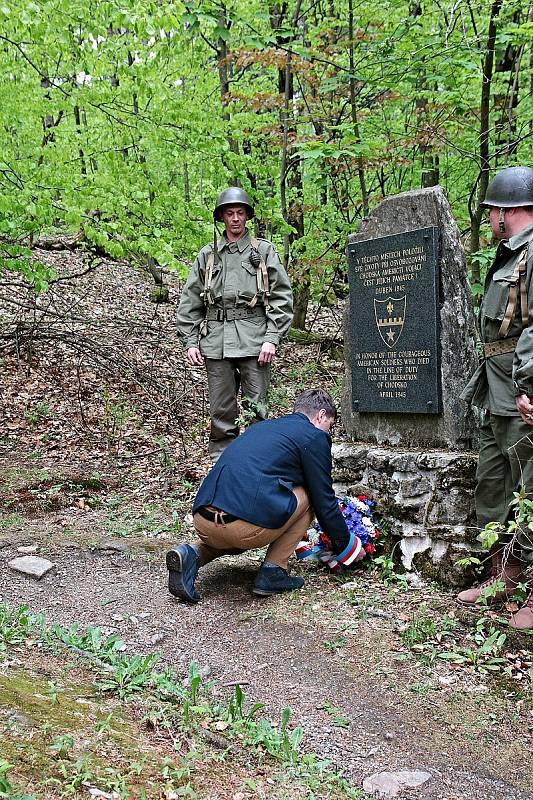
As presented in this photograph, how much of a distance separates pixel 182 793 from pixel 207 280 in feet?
13.7

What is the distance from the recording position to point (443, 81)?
7801 millimetres

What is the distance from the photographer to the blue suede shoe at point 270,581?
14.4ft

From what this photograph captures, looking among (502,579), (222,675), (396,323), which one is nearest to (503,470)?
(502,579)

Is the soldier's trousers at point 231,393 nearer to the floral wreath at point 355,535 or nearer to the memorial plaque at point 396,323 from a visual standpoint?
the memorial plaque at point 396,323

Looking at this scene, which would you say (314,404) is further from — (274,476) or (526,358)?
(526,358)

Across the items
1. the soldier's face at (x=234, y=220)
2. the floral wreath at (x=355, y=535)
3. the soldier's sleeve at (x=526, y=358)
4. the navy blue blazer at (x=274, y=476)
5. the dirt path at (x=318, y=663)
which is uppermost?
the soldier's face at (x=234, y=220)

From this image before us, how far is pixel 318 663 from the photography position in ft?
12.0

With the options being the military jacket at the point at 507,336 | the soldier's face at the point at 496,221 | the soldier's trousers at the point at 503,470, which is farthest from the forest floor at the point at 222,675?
the soldier's face at the point at 496,221

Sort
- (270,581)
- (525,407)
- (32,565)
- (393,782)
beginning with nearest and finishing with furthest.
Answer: (393,782) < (525,407) < (270,581) < (32,565)

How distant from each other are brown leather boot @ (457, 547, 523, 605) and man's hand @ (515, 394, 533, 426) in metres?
0.79

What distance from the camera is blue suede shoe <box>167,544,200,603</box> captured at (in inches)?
167

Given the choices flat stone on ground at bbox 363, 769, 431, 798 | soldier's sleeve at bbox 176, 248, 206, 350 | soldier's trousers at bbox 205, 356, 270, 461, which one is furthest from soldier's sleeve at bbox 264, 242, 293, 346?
flat stone on ground at bbox 363, 769, 431, 798

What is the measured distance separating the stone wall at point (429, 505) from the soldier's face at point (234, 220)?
217 centimetres

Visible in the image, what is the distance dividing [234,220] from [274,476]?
2483 mm
